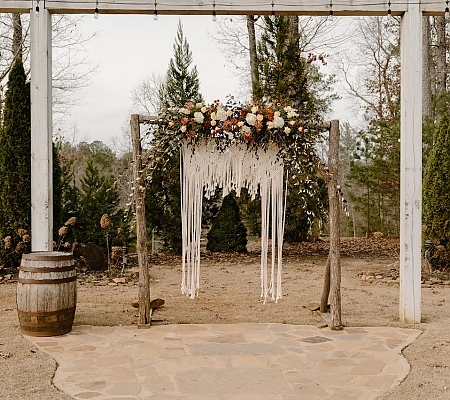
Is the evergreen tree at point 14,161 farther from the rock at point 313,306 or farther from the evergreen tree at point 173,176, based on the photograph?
the rock at point 313,306

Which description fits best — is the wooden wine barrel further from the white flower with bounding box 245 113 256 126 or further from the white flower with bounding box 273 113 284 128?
the white flower with bounding box 273 113 284 128

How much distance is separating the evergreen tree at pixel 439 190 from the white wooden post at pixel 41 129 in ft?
18.3

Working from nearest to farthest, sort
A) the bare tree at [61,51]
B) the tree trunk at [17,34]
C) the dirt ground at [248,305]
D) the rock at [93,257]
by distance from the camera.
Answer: the dirt ground at [248,305] → the rock at [93,257] → the tree trunk at [17,34] → the bare tree at [61,51]

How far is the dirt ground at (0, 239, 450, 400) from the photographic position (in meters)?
3.22

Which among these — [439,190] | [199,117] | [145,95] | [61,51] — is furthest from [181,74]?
[199,117]

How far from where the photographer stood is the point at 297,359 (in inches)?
140

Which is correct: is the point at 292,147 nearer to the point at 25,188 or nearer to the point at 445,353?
the point at 445,353

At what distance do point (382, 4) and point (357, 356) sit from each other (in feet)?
9.57

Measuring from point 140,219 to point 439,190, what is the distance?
511cm

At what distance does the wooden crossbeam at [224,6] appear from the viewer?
14.4 ft

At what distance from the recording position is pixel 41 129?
444cm

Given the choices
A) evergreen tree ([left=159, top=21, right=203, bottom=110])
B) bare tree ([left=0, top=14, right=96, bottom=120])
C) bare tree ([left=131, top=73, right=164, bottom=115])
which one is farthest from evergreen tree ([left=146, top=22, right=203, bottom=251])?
bare tree ([left=131, top=73, right=164, bottom=115])

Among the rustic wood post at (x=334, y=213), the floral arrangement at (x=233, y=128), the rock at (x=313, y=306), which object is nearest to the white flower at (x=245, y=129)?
the floral arrangement at (x=233, y=128)

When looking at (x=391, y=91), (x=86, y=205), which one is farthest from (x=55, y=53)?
(x=391, y=91)
